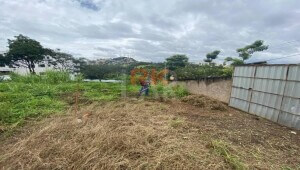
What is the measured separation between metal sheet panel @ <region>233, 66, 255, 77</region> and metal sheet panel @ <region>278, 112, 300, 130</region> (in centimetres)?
167

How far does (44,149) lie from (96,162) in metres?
0.90

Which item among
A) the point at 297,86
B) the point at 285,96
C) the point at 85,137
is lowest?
the point at 85,137

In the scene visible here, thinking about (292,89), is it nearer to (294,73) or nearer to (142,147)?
(294,73)

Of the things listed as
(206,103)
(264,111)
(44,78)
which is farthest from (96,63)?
(264,111)

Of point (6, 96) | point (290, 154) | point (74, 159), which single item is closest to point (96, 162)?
point (74, 159)

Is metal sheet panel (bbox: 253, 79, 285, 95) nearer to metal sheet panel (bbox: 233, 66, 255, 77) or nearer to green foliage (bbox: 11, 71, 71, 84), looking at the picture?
metal sheet panel (bbox: 233, 66, 255, 77)

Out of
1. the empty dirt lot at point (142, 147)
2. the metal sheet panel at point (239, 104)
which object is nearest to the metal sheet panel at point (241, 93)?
the metal sheet panel at point (239, 104)

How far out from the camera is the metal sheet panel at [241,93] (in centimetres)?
616

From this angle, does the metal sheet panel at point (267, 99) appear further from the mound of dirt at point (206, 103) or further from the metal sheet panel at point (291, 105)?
the mound of dirt at point (206, 103)

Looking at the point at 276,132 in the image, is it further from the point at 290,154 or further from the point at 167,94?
the point at 167,94

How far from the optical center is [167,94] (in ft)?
27.8

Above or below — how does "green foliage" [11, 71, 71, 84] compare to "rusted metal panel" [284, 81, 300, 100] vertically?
below

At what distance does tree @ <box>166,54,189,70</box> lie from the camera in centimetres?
1507

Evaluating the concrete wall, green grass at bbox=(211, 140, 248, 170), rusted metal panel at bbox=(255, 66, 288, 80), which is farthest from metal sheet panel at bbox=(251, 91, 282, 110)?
green grass at bbox=(211, 140, 248, 170)
